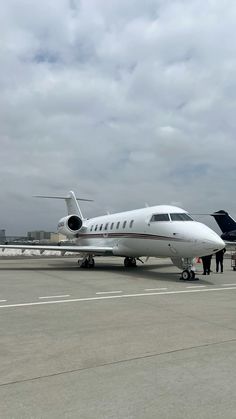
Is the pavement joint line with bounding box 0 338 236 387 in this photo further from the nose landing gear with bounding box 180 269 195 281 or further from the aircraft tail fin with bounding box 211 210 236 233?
the aircraft tail fin with bounding box 211 210 236 233

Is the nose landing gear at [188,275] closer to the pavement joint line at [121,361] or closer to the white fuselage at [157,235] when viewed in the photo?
the white fuselage at [157,235]

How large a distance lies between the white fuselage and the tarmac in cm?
454

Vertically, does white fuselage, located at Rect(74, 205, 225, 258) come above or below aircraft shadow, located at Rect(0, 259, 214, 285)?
above

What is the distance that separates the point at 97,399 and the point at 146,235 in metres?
14.0

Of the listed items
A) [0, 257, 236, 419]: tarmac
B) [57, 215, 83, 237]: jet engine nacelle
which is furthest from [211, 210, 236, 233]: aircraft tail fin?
[0, 257, 236, 419]: tarmac

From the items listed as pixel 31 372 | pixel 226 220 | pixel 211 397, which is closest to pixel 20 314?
pixel 31 372

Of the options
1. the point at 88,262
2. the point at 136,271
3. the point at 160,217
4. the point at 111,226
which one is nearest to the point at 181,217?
the point at 160,217

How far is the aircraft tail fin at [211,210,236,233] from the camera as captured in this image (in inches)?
1660

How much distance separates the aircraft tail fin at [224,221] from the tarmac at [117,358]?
3311cm

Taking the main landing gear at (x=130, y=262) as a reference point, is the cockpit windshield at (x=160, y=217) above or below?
above

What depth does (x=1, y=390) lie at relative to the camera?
4109 mm

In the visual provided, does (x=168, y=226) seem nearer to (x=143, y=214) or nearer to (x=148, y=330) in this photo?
(x=143, y=214)

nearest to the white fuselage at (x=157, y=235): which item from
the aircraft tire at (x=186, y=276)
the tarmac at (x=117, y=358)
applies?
the aircraft tire at (x=186, y=276)

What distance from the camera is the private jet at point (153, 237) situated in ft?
48.7
